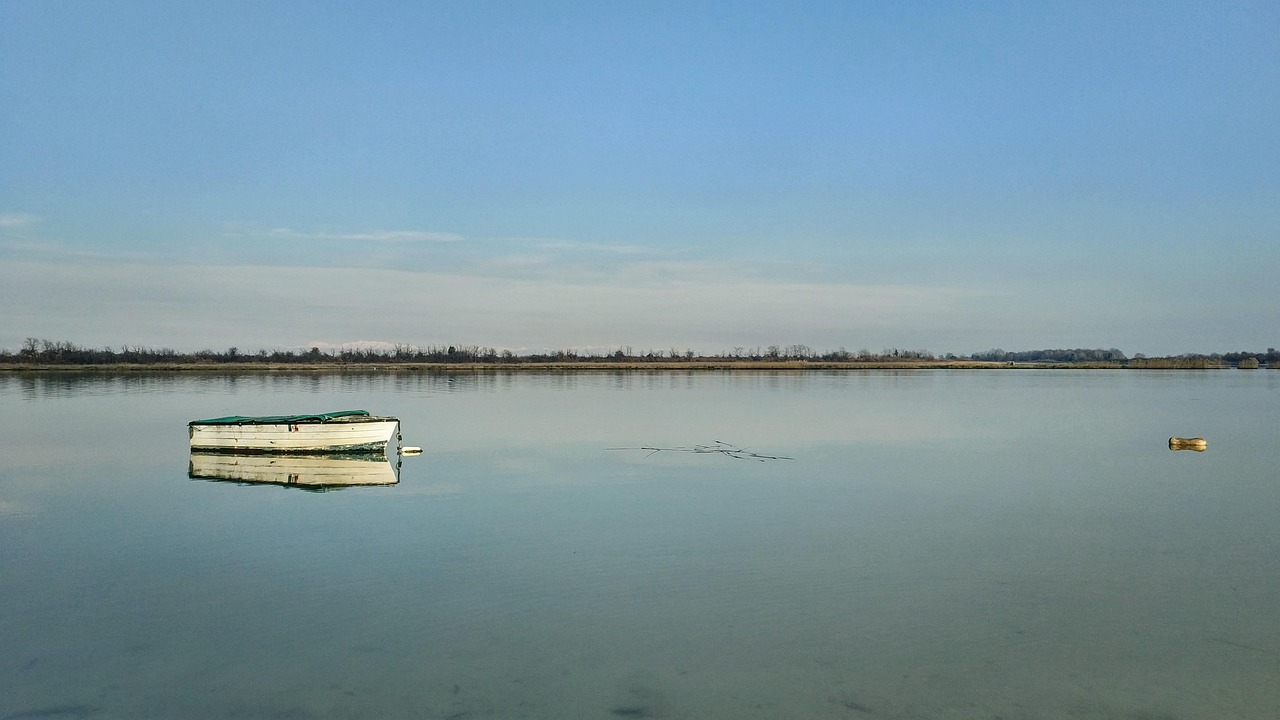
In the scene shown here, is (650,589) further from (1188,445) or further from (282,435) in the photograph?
(1188,445)

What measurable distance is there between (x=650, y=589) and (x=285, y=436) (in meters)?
13.7

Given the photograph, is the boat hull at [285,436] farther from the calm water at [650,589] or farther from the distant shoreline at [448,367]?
the distant shoreline at [448,367]

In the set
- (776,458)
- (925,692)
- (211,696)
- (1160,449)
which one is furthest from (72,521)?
(1160,449)

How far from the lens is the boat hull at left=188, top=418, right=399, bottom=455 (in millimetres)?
19000

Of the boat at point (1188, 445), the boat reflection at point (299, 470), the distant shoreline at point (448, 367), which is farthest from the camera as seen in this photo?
the distant shoreline at point (448, 367)

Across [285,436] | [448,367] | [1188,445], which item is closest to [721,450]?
[285,436]

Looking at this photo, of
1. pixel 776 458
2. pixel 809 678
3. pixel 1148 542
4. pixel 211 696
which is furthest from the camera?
pixel 776 458

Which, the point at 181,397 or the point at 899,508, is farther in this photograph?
the point at 181,397

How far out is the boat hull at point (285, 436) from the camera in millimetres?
19000

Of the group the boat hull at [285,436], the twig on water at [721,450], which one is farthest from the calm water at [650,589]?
the boat hull at [285,436]

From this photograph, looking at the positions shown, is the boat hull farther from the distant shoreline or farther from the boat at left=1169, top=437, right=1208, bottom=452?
the distant shoreline

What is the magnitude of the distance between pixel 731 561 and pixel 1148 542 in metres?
5.60

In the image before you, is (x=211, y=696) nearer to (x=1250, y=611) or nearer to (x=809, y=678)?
(x=809, y=678)

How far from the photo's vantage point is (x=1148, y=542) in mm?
10445
